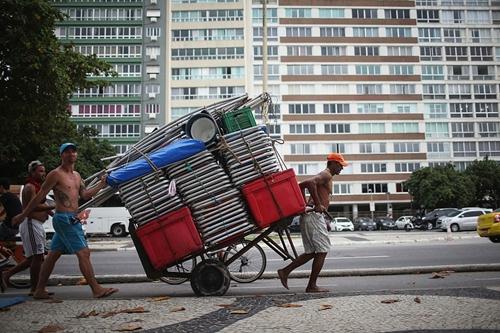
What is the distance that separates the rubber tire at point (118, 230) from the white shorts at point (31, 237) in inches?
1000

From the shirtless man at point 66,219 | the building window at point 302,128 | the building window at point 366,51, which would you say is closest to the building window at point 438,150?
the building window at point 366,51

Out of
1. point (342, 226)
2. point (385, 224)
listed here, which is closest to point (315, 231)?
point (342, 226)

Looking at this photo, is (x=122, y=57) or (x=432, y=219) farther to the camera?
(x=122, y=57)

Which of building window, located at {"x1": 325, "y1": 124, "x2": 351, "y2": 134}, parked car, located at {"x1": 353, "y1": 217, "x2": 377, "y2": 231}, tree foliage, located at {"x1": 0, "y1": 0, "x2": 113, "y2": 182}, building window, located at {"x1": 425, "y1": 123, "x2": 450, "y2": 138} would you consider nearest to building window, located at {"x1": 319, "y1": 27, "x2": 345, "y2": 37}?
building window, located at {"x1": 325, "y1": 124, "x2": 351, "y2": 134}

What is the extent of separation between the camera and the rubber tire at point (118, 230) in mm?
31109

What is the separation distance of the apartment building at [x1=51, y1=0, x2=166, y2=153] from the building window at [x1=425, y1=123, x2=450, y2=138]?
38884 millimetres

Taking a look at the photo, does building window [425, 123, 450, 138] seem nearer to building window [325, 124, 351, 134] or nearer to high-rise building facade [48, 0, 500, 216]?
high-rise building facade [48, 0, 500, 216]

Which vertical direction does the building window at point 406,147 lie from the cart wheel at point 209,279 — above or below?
above

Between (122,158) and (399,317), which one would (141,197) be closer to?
(122,158)

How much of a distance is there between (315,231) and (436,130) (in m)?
66.0

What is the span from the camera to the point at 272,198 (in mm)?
5902

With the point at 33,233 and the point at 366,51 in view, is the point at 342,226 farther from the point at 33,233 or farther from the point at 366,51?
the point at 33,233

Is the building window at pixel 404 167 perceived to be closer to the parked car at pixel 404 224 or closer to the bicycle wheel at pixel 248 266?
the parked car at pixel 404 224

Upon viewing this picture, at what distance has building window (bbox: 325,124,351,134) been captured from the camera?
63906 millimetres
